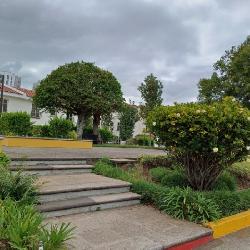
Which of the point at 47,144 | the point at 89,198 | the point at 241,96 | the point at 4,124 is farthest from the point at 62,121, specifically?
the point at 241,96

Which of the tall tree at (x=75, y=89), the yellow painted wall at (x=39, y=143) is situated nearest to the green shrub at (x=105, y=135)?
the tall tree at (x=75, y=89)

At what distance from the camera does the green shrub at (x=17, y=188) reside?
17.3ft

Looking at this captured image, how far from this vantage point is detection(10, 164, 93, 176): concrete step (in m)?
7.10

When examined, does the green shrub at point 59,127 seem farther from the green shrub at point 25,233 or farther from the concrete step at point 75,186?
the green shrub at point 25,233

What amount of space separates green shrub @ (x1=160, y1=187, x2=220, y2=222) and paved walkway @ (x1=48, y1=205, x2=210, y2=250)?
17 centimetres

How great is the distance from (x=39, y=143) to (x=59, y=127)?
4.12m

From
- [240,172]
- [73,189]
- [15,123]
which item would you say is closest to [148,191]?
[73,189]

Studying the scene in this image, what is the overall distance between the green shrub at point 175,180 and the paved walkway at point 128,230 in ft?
4.39

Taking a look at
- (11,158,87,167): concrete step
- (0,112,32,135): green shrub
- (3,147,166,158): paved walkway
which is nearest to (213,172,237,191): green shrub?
(3,147,166,158): paved walkway

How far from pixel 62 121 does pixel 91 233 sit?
12051 mm

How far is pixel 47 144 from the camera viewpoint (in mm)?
12734

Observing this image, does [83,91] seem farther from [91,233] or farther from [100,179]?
[91,233]

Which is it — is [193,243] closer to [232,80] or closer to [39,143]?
[39,143]

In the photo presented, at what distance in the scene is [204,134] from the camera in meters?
6.63
